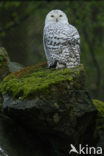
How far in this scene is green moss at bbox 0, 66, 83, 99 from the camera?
15.9ft

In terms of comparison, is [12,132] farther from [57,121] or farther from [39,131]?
[57,121]

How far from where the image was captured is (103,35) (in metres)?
18.1

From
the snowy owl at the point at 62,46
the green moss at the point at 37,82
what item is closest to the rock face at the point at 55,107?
the green moss at the point at 37,82

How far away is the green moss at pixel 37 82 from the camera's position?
4.84 m

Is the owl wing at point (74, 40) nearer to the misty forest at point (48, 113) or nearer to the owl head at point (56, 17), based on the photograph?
the misty forest at point (48, 113)

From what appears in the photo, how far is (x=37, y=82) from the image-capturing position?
16.9 feet

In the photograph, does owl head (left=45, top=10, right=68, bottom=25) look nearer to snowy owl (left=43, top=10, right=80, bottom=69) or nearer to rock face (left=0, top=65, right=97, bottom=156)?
snowy owl (left=43, top=10, right=80, bottom=69)

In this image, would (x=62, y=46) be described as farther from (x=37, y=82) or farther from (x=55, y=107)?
(x=55, y=107)

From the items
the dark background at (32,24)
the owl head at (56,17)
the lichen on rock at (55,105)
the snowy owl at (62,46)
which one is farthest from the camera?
the dark background at (32,24)

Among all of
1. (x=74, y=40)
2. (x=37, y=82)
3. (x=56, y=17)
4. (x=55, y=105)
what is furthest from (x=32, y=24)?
(x=55, y=105)

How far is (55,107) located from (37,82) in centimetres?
60

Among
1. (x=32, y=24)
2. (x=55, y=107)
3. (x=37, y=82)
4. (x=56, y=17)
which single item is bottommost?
(x=32, y=24)

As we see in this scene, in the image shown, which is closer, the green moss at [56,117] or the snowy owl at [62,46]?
the green moss at [56,117]

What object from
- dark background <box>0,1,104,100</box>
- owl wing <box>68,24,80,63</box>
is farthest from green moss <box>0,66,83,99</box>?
dark background <box>0,1,104,100</box>
